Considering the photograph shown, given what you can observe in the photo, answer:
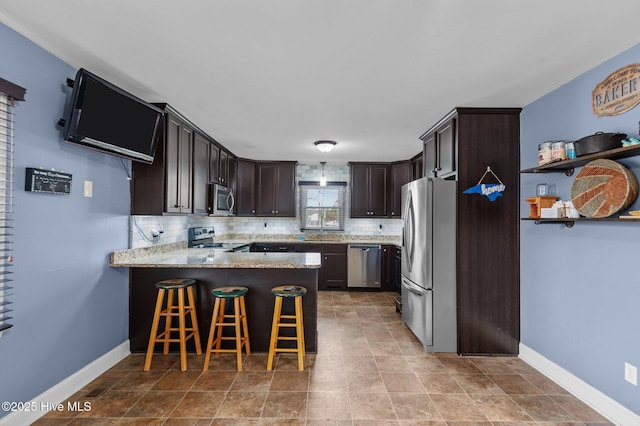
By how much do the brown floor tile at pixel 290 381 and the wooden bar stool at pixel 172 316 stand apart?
0.83m

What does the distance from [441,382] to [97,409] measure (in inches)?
99.0

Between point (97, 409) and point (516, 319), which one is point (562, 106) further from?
point (97, 409)

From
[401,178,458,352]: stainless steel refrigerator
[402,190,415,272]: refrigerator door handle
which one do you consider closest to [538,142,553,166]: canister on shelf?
[401,178,458,352]: stainless steel refrigerator

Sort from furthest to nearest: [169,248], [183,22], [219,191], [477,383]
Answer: [219,191]
[169,248]
[477,383]
[183,22]

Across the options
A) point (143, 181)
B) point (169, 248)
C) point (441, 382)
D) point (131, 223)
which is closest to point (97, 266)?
point (131, 223)

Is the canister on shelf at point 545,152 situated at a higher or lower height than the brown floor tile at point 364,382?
higher

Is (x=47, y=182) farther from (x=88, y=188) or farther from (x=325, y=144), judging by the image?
(x=325, y=144)

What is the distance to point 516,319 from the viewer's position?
310cm

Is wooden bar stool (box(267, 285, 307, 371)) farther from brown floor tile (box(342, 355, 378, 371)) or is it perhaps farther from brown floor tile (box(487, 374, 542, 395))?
brown floor tile (box(487, 374, 542, 395))

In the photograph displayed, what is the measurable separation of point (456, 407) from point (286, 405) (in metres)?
1.18

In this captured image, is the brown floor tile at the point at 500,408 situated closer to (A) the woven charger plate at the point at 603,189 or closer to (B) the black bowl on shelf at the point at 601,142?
(A) the woven charger plate at the point at 603,189

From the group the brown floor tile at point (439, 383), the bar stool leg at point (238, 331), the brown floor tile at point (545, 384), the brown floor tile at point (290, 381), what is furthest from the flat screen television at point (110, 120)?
the brown floor tile at point (545, 384)

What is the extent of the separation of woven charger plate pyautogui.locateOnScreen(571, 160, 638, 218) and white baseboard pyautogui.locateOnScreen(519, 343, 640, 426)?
4.08 ft

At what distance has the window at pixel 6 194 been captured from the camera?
1.83m
